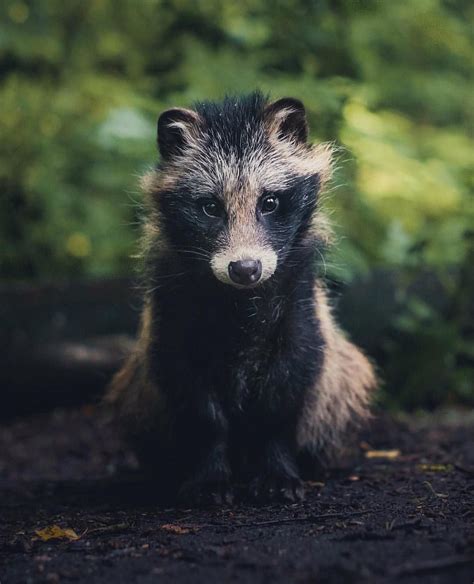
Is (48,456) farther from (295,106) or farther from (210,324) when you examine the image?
(295,106)

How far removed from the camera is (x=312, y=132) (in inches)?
283

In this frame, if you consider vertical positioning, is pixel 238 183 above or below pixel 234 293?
above

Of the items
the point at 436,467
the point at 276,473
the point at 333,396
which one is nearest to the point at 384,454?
the point at 436,467

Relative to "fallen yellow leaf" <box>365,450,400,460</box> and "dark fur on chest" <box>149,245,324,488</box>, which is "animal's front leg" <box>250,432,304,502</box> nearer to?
"dark fur on chest" <box>149,245,324,488</box>

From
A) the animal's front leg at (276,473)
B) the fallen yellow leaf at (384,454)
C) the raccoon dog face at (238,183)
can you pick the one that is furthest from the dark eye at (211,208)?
the fallen yellow leaf at (384,454)

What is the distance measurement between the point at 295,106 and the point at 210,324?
4.29 ft

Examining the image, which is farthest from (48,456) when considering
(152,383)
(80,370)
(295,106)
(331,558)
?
(331,558)

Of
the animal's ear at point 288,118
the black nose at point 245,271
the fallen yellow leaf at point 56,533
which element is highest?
the animal's ear at point 288,118

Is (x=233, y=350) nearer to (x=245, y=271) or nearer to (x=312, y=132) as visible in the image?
(x=245, y=271)

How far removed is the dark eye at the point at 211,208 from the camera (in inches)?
183

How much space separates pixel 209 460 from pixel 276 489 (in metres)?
0.38

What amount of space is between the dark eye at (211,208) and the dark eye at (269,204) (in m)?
0.23

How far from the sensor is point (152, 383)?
507 centimetres

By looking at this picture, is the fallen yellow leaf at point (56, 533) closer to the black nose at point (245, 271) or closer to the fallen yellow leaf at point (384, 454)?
the black nose at point (245, 271)
